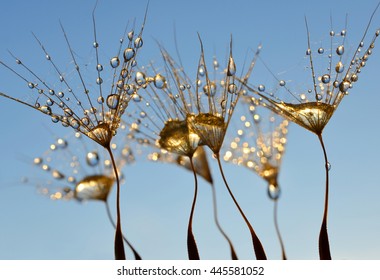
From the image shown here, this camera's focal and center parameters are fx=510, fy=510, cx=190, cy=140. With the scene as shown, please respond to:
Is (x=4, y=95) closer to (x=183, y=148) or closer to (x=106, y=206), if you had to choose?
(x=106, y=206)

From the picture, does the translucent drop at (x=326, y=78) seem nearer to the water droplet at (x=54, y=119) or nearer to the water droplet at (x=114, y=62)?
the water droplet at (x=114, y=62)

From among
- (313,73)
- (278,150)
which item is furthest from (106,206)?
(313,73)

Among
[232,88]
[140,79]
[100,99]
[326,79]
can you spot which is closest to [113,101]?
[100,99]

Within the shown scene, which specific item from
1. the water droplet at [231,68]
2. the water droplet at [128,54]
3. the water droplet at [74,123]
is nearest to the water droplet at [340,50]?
the water droplet at [231,68]

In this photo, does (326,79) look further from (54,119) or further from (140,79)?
(54,119)

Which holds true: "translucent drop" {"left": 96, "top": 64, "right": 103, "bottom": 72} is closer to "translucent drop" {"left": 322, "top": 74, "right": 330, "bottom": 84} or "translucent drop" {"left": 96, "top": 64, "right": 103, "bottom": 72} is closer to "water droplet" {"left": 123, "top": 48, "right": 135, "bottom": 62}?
Answer: "water droplet" {"left": 123, "top": 48, "right": 135, "bottom": 62}
